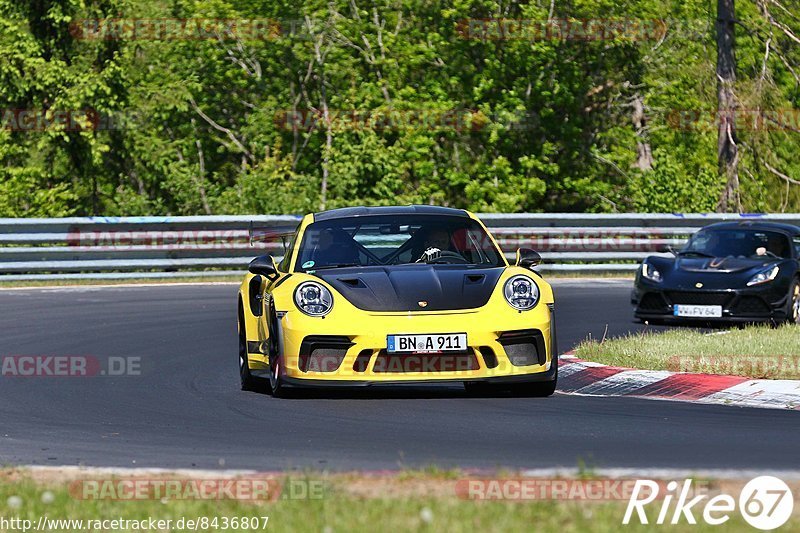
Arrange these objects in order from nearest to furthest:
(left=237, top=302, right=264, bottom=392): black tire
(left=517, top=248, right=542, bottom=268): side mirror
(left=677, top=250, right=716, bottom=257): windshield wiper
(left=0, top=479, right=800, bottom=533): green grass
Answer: (left=0, top=479, right=800, bottom=533): green grass < (left=517, top=248, right=542, bottom=268): side mirror < (left=237, top=302, right=264, bottom=392): black tire < (left=677, top=250, right=716, bottom=257): windshield wiper

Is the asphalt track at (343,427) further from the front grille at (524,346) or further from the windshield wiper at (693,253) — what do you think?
the windshield wiper at (693,253)

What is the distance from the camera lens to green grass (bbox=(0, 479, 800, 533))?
5.59 meters

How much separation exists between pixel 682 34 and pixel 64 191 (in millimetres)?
15332

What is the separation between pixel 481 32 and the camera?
34.4 meters

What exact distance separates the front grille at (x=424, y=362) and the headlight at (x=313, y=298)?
20.2 inches

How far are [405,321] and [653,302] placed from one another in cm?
754

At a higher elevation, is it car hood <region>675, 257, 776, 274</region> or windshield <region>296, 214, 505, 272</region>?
windshield <region>296, 214, 505, 272</region>

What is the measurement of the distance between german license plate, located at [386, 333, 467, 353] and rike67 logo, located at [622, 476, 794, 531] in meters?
3.53

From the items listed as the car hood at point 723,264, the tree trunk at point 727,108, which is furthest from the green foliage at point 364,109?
the car hood at point 723,264

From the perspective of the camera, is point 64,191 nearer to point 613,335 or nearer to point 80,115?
point 80,115

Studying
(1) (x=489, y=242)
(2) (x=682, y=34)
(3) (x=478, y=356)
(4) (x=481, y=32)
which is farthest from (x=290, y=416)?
(2) (x=682, y=34)

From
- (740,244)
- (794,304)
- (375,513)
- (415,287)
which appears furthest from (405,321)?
(740,244)

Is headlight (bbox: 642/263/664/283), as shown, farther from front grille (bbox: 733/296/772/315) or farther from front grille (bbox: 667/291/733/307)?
front grille (bbox: 733/296/772/315)

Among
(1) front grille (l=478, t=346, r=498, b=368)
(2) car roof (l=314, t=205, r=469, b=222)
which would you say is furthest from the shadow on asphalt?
(2) car roof (l=314, t=205, r=469, b=222)
